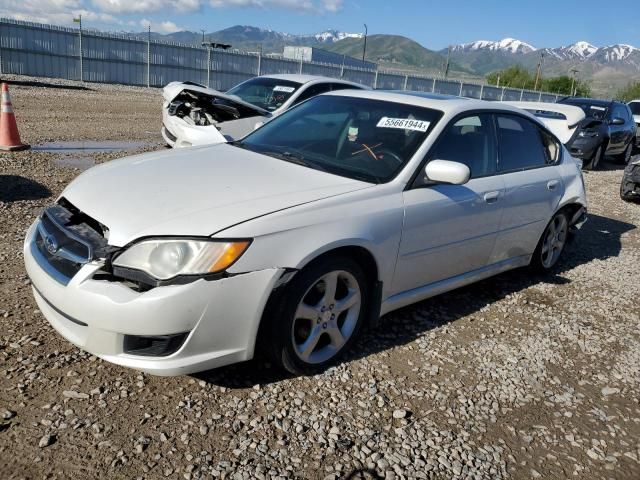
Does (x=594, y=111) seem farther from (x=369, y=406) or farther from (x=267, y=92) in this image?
(x=369, y=406)

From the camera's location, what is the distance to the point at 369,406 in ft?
9.95

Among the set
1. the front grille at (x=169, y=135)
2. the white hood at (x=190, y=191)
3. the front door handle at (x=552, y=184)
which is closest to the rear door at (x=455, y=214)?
the white hood at (x=190, y=191)

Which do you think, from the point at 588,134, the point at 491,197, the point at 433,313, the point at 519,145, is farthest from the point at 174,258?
the point at 588,134

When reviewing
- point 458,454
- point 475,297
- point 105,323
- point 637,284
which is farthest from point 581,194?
point 105,323

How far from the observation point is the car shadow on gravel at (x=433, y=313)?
3164mm

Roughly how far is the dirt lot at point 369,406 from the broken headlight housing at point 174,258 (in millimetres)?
738

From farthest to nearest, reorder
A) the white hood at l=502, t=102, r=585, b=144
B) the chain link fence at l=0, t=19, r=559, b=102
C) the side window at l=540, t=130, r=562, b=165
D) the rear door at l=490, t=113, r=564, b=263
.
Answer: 1. the chain link fence at l=0, t=19, r=559, b=102
2. the white hood at l=502, t=102, r=585, b=144
3. the side window at l=540, t=130, r=562, b=165
4. the rear door at l=490, t=113, r=564, b=263

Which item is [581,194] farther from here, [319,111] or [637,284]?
[319,111]

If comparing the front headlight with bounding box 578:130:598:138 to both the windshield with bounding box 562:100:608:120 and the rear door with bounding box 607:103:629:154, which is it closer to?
the windshield with bounding box 562:100:608:120

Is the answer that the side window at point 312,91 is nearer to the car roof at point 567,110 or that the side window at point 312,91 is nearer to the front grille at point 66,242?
the car roof at point 567,110

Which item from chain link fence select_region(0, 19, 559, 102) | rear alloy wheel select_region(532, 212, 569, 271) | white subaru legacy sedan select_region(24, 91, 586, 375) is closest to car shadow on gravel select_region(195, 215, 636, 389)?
rear alloy wheel select_region(532, 212, 569, 271)

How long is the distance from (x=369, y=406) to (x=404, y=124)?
6.31 feet

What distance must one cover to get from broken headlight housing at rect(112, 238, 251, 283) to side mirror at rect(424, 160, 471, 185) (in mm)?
1505

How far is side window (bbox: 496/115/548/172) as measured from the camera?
14.5ft
